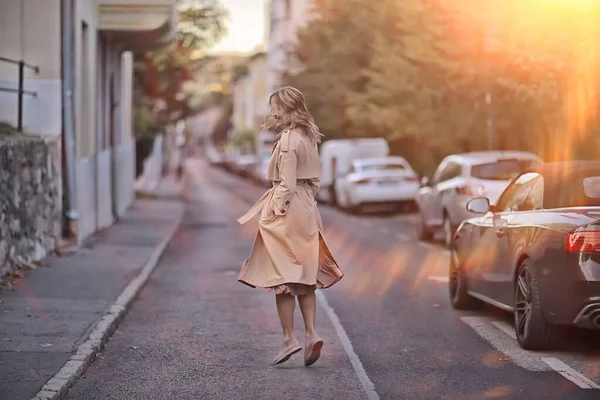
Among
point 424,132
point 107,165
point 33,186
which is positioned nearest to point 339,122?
point 424,132

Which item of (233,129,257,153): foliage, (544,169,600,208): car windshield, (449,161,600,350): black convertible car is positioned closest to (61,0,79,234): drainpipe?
(449,161,600,350): black convertible car

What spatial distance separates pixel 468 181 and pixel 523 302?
9.40 m

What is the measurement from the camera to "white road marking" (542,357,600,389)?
7.34 metres

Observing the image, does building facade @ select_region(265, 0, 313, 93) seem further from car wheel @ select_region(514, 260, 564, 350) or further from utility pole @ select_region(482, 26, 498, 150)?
car wheel @ select_region(514, 260, 564, 350)

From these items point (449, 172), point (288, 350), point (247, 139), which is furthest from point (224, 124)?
point (288, 350)

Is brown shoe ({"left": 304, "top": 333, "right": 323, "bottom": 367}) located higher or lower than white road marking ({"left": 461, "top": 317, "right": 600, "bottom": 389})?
higher

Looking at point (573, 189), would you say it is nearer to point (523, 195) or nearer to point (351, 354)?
point (523, 195)

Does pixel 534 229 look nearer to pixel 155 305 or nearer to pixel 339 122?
pixel 155 305

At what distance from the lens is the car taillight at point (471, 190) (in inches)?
703

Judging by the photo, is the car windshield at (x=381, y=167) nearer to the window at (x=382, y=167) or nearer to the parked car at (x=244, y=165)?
the window at (x=382, y=167)

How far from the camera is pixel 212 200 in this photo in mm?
43531

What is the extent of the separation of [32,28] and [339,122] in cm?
3061

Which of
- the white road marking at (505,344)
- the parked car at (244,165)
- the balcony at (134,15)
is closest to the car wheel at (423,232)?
the balcony at (134,15)

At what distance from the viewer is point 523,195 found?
10.0 meters
